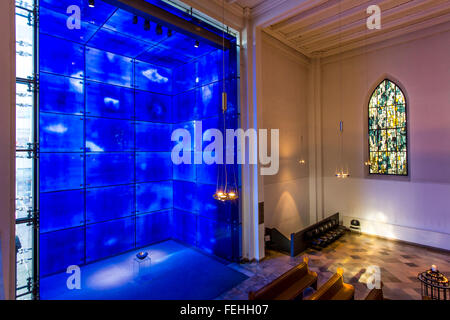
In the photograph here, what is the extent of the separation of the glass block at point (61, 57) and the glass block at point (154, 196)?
12.2 ft

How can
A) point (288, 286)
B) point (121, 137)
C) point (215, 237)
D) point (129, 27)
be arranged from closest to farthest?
point (288, 286)
point (129, 27)
point (215, 237)
point (121, 137)

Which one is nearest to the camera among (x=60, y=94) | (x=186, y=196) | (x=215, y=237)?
(x=60, y=94)

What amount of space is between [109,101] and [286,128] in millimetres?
5782

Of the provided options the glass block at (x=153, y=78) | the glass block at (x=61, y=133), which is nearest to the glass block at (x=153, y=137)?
the glass block at (x=153, y=78)

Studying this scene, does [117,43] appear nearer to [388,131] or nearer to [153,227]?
[153,227]

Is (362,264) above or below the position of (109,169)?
below

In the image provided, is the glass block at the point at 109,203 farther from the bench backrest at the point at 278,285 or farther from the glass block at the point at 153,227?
the bench backrest at the point at 278,285

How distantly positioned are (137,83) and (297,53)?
590 centimetres

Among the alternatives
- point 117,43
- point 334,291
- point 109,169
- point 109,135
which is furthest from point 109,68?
point 334,291

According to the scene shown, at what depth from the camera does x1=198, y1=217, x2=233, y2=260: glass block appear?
6.31m

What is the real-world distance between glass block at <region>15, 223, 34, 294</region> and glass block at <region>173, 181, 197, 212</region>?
431cm

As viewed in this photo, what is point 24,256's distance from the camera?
3.26 m

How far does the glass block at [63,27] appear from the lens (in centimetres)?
520

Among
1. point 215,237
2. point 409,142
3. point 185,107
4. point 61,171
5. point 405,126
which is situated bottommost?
point 215,237
